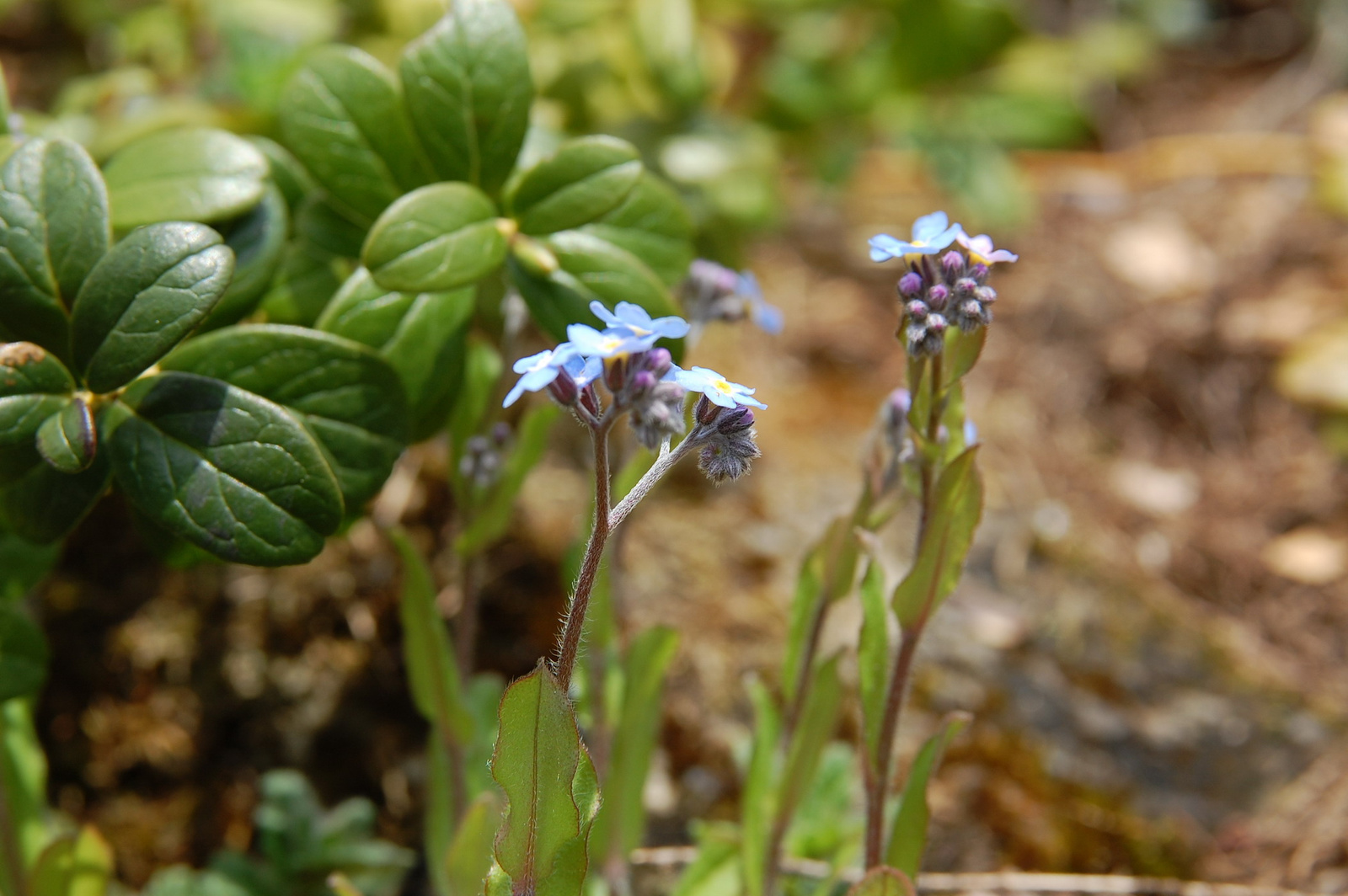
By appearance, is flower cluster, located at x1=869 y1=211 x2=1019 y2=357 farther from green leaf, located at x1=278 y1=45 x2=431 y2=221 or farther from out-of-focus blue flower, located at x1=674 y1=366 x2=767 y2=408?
green leaf, located at x1=278 y1=45 x2=431 y2=221

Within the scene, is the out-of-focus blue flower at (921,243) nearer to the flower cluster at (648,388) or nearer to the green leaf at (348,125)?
the flower cluster at (648,388)

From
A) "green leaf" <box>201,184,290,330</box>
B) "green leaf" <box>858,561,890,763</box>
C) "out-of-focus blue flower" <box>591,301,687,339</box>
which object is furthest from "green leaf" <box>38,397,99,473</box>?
"green leaf" <box>858,561,890,763</box>

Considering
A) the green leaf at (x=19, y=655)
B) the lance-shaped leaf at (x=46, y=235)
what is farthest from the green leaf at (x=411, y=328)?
the green leaf at (x=19, y=655)

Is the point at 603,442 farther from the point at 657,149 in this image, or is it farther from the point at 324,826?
the point at 657,149

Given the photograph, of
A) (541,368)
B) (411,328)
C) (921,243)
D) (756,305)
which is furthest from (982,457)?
(541,368)

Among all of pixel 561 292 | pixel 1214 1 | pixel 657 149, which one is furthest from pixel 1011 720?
pixel 1214 1

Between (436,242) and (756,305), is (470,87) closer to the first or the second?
(436,242)
